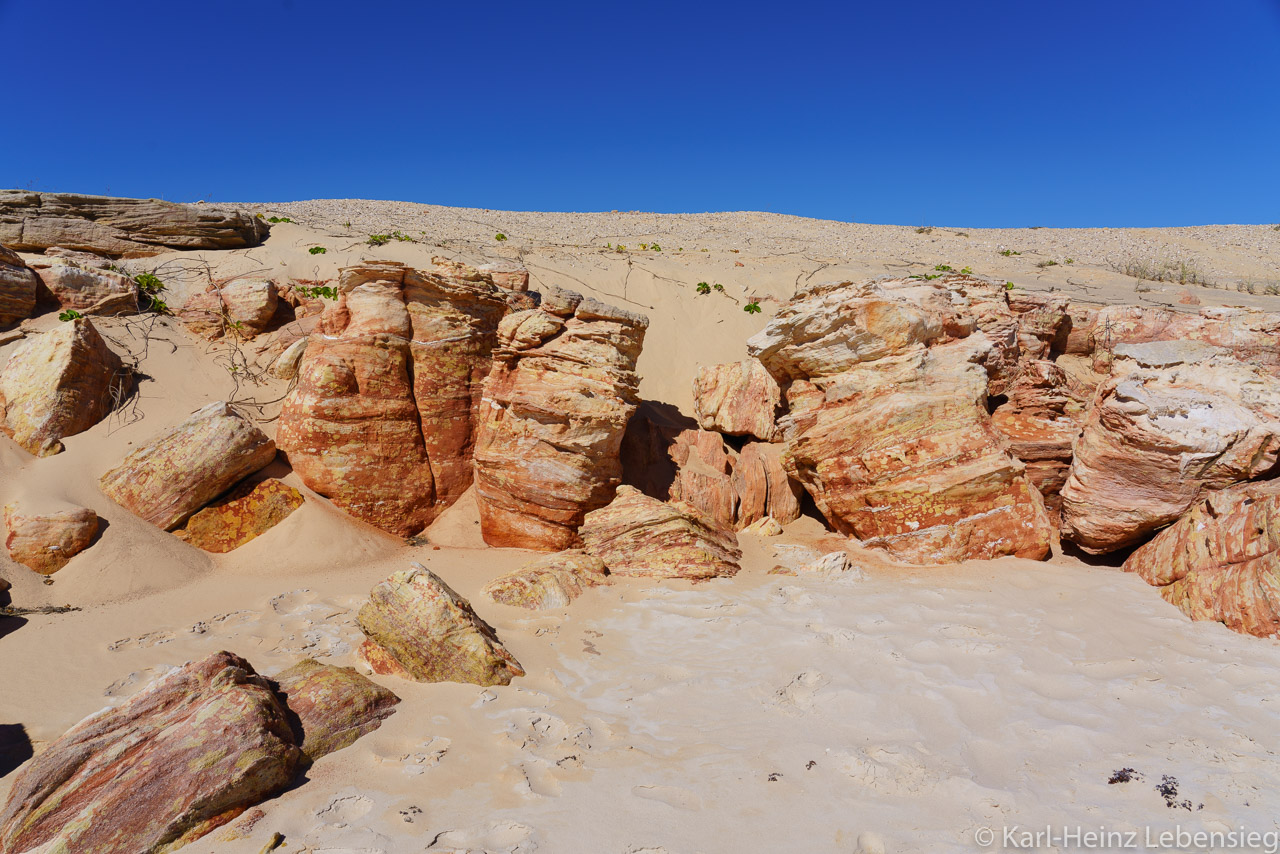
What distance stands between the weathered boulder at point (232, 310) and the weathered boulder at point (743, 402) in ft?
20.4

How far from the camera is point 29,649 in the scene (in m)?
4.18

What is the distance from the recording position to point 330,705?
11.1 feet

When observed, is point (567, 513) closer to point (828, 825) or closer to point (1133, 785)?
point (828, 825)

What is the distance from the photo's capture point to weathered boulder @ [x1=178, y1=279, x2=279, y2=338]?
8.01 metres

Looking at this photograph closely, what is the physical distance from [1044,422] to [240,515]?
8.46 meters

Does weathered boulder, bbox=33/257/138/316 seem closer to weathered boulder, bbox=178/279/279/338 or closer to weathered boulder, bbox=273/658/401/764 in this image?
weathered boulder, bbox=178/279/279/338

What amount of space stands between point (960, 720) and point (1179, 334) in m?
6.29

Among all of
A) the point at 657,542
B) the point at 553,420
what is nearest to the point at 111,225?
the point at 553,420

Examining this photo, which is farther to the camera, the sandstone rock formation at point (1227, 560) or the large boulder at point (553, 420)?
the large boulder at point (553, 420)

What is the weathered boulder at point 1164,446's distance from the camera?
4.86 meters

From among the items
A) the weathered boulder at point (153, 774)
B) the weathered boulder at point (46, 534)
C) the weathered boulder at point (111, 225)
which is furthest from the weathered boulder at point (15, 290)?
the weathered boulder at point (153, 774)

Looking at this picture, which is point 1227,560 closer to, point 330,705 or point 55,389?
point 330,705

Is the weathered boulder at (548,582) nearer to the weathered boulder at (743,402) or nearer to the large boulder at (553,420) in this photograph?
the large boulder at (553,420)

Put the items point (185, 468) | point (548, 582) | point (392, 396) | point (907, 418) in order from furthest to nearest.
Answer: point (392, 396)
point (907, 418)
point (185, 468)
point (548, 582)
